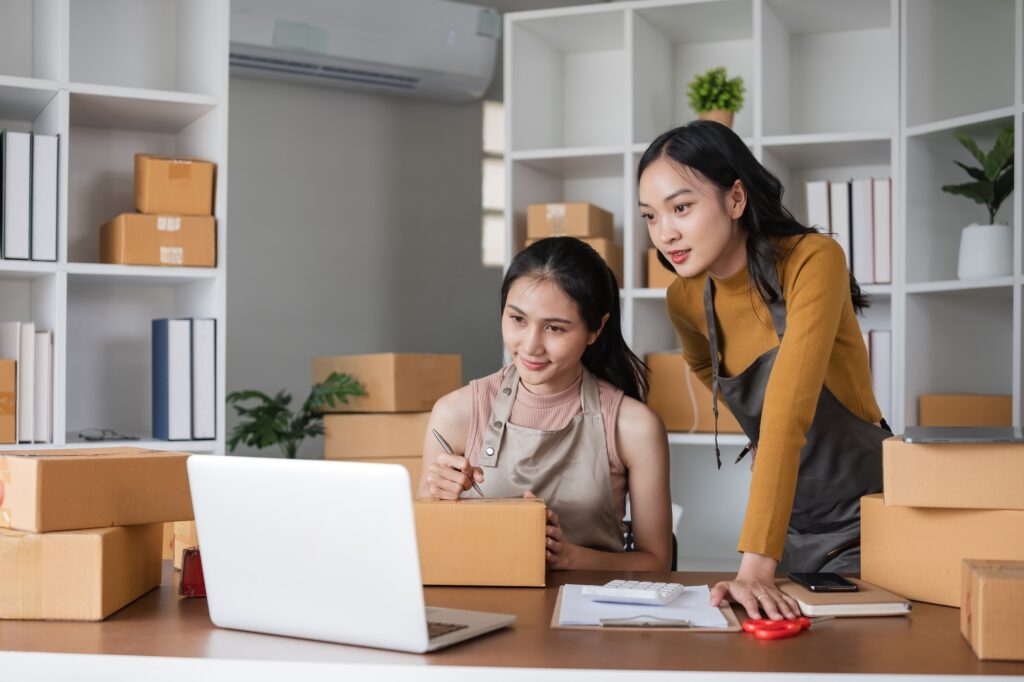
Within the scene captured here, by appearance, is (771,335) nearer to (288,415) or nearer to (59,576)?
(59,576)

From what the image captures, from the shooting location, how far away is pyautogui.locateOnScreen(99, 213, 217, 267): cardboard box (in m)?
2.62

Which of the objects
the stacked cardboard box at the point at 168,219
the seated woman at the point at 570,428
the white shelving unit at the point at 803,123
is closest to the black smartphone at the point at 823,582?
the seated woman at the point at 570,428

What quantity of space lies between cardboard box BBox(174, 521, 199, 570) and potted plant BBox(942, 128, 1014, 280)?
2122mm

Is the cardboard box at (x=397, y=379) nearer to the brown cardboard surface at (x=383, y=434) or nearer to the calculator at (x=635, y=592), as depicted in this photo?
the brown cardboard surface at (x=383, y=434)

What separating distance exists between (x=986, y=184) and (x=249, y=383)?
2382 millimetres

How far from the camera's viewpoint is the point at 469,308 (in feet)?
13.8

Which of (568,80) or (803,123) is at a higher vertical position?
(568,80)

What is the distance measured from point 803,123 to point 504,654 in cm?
266

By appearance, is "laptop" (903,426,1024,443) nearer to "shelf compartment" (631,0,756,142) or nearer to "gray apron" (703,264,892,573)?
"gray apron" (703,264,892,573)

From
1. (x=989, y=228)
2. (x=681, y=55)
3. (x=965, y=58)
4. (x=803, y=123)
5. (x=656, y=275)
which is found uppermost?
(x=681, y=55)

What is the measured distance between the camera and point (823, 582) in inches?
50.6

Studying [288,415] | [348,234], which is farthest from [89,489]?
[348,234]

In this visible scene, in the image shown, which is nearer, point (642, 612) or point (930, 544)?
point (642, 612)

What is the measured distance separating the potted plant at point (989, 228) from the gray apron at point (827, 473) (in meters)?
1.23
